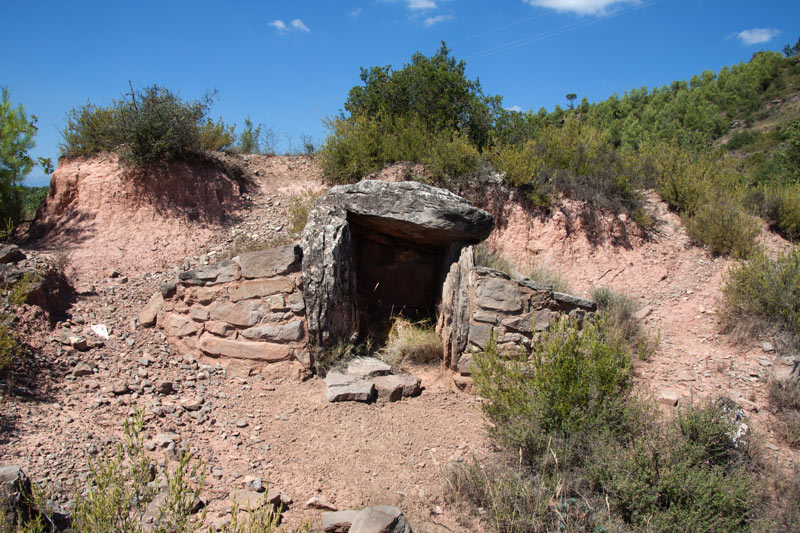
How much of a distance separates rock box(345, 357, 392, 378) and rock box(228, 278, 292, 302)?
3.50 feet

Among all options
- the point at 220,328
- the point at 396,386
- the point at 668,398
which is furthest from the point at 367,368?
the point at 668,398

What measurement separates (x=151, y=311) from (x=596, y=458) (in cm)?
486

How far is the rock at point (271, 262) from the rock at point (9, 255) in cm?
262

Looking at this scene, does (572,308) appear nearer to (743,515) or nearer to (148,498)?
(743,515)

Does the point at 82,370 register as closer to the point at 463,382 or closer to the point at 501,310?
the point at 463,382

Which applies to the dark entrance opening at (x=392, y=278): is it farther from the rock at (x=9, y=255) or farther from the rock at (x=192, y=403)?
the rock at (x=9, y=255)

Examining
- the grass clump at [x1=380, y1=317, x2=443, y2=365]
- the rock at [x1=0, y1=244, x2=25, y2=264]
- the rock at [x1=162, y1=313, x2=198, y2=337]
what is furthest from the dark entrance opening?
the rock at [x1=0, y1=244, x2=25, y2=264]

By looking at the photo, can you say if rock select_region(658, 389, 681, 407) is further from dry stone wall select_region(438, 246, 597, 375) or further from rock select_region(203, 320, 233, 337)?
rock select_region(203, 320, 233, 337)

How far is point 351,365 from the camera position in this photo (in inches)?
219

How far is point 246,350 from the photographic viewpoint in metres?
5.48

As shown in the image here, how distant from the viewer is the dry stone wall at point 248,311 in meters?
5.45

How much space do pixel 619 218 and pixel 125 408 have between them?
26.2 ft

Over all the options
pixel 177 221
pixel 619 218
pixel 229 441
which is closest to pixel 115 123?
pixel 177 221

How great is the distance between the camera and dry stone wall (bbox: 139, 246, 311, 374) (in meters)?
5.45
